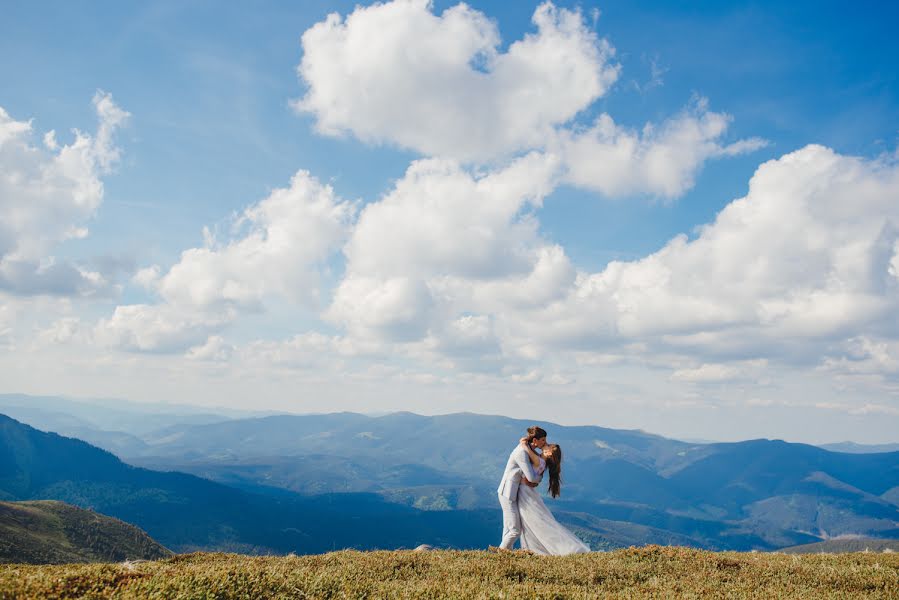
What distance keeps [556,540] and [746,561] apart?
534cm

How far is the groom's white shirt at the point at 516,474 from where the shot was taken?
17.4m

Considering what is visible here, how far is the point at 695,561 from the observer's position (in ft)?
45.1

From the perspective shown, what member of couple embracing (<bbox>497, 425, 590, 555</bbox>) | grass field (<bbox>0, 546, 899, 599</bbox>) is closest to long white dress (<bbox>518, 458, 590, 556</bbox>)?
couple embracing (<bbox>497, 425, 590, 555</bbox>)

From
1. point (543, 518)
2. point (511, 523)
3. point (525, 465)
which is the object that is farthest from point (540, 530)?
point (525, 465)

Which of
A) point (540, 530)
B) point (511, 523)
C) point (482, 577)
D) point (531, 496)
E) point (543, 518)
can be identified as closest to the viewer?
point (482, 577)

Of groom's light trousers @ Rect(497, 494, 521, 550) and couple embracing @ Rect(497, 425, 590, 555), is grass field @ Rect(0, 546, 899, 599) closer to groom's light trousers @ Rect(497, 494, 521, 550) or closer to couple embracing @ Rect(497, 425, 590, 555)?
couple embracing @ Rect(497, 425, 590, 555)

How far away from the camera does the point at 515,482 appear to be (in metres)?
17.6

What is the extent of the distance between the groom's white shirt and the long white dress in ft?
0.88

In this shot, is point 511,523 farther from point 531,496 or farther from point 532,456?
point 532,456

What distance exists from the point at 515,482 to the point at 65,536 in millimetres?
163721

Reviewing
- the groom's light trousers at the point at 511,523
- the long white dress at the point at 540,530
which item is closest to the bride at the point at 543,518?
the long white dress at the point at 540,530

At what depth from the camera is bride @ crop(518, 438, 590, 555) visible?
17.0 meters

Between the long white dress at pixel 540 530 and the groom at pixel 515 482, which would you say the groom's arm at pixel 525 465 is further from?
the long white dress at pixel 540 530

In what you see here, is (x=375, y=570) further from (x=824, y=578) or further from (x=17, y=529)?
(x=17, y=529)
